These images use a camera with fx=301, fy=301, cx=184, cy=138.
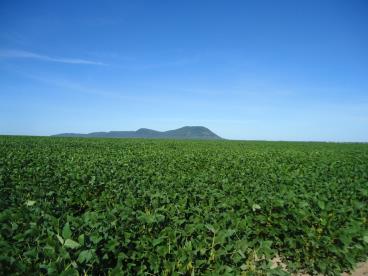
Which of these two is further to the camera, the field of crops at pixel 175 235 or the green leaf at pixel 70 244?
the field of crops at pixel 175 235

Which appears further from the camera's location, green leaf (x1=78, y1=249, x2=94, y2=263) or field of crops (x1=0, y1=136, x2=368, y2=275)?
field of crops (x1=0, y1=136, x2=368, y2=275)

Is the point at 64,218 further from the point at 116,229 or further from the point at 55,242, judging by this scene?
the point at 55,242

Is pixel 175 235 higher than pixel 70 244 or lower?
lower

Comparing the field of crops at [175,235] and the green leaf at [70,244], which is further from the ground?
the green leaf at [70,244]

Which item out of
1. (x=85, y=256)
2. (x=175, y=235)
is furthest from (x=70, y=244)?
(x=175, y=235)

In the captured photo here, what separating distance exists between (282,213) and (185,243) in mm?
2593

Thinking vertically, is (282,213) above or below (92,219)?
below

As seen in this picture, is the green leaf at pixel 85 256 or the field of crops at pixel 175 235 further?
the field of crops at pixel 175 235

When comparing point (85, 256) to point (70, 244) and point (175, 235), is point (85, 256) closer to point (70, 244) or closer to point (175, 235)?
point (70, 244)

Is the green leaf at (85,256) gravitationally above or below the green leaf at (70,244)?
below

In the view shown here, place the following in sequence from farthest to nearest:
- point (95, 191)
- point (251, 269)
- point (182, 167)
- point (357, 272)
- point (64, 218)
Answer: point (182, 167), point (95, 191), point (357, 272), point (64, 218), point (251, 269)

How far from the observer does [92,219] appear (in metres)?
3.31

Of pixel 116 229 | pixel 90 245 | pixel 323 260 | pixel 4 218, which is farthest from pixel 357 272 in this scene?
pixel 4 218

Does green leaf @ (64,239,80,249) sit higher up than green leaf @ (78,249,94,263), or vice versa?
green leaf @ (64,239,80,249)
